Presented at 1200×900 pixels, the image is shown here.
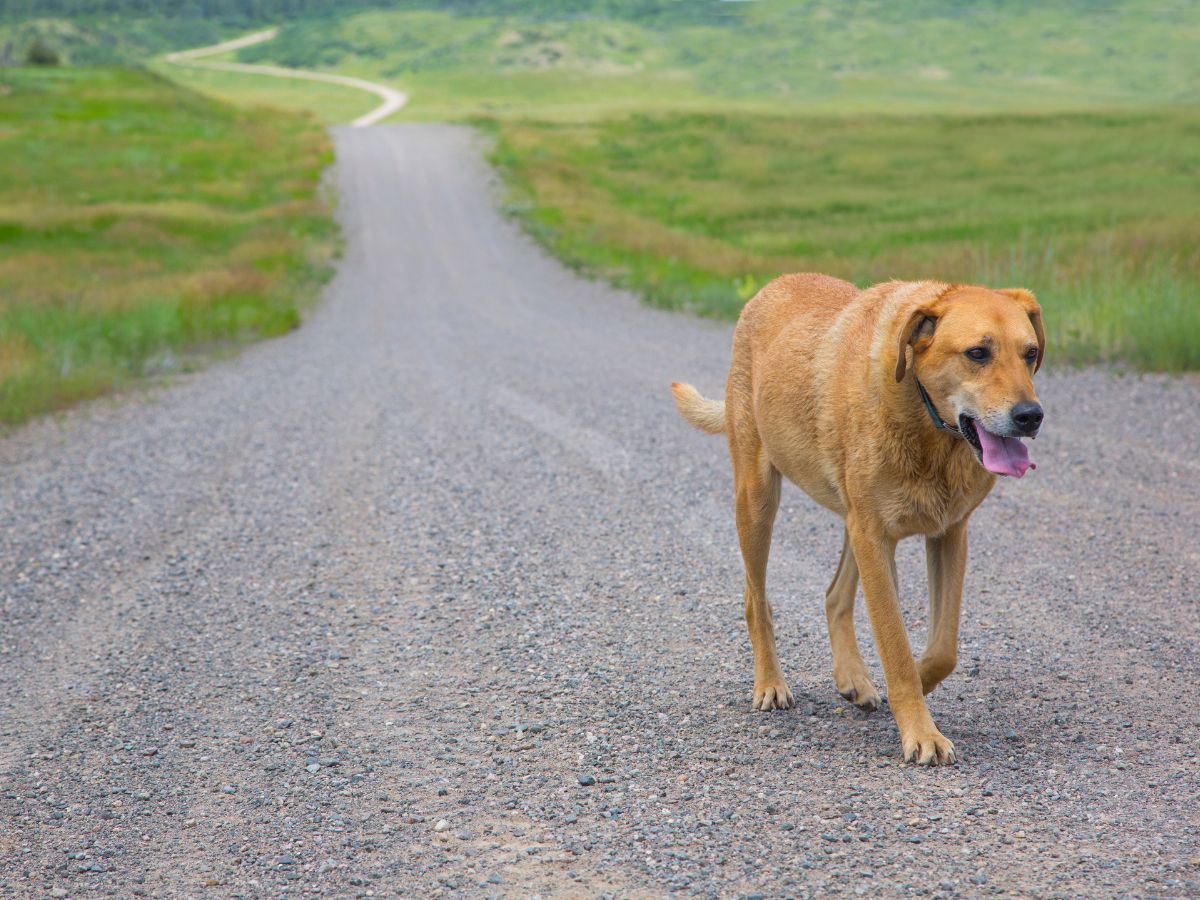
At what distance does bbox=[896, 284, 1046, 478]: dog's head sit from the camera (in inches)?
148

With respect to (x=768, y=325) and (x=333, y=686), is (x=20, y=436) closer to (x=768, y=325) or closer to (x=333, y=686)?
(x=333, y=686)

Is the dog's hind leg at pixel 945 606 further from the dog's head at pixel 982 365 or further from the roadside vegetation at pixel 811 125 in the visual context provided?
the roadside vegetation at pixel 811 125

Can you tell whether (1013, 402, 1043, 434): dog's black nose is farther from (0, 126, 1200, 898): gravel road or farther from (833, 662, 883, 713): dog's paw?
(833, 662, 883, 713): dog's paw

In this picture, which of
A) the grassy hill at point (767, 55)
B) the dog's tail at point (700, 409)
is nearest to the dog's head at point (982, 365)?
the dog's tail at point (700, 409)

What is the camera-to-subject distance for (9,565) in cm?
748

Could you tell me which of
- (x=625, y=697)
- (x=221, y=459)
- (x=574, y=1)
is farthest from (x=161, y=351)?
(x=574, y=1)

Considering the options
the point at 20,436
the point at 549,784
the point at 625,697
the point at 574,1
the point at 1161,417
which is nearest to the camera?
the point at 549,784

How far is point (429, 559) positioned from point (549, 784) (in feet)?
10.4

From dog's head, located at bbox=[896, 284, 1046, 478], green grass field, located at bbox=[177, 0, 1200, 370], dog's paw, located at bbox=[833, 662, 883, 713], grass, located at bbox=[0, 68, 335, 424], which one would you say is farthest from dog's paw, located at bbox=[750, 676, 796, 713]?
grass, located at bbox=[0, 68, 335, 424]

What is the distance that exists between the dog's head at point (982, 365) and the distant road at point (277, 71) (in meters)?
61.8

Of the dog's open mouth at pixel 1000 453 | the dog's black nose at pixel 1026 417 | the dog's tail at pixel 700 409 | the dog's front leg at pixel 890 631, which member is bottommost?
the dog's front leg at pixel 890 631

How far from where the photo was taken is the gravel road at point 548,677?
3.60 metres

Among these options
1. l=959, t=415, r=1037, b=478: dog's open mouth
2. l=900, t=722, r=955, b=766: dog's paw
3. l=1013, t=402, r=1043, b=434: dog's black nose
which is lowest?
l=900, t=722, r=955, b=766: dog's paw

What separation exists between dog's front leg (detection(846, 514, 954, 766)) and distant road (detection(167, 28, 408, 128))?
61.8 metres
